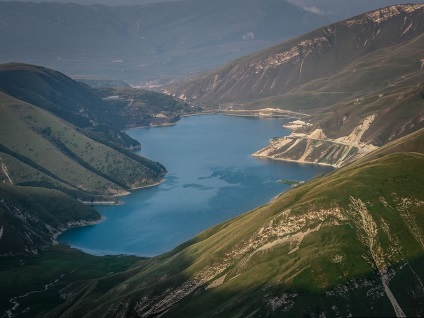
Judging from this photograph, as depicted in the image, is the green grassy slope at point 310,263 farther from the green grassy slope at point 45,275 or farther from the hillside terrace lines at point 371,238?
the green grassy slope at point 45,275

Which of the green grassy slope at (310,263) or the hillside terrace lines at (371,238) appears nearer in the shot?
the green grassy slope at (310,263)

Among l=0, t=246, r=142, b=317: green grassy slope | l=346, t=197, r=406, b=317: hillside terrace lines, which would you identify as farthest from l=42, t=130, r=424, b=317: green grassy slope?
l=0, t=246, r=142, b=317: green grassy slope

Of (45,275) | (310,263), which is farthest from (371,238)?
(45,275)

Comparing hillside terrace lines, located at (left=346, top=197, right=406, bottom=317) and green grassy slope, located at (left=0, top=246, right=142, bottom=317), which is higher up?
green grassy slope, located at (left=0, top=246, right=142, bottom=317)

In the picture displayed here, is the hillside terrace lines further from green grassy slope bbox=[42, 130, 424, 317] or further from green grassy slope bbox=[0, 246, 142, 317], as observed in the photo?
green grassy slope bbox=[0, 246, 142, 317]

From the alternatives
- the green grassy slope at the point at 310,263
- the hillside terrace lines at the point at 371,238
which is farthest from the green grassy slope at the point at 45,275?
the hillside terrace lines at the point at 371,238

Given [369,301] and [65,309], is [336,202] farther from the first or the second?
[65,309]

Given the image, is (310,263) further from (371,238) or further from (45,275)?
(45,275)

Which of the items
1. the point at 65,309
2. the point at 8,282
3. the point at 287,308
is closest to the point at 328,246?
the point at 287,308
